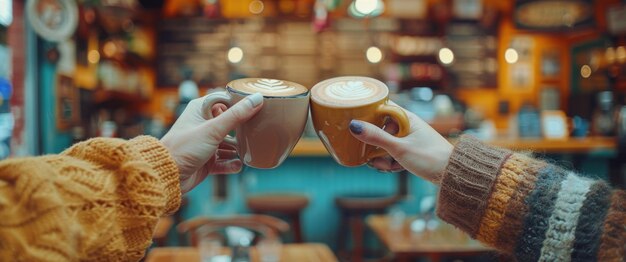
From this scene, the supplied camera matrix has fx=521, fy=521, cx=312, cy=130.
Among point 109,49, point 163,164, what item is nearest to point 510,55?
point 109,49

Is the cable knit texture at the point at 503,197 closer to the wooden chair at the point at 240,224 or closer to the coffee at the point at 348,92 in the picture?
the coffee at the point at 348,92

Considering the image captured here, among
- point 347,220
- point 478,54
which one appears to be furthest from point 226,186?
point 478,54

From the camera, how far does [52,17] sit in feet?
11.5

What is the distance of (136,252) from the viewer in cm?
82

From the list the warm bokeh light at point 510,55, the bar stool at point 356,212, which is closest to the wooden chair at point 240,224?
the bar stool at point 356,212

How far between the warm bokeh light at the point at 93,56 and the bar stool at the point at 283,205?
221cm

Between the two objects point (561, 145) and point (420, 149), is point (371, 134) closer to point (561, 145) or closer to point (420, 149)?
point (420, 149)

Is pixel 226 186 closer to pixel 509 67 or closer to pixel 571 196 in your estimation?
pixel 571 196

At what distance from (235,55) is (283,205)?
322cm

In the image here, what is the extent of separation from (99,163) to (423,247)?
80.0 inches

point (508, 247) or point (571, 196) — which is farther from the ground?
point (571, 196)

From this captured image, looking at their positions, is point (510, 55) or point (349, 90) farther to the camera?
point (510, 55)

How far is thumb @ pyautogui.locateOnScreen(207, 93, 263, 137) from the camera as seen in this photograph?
2.96 ft

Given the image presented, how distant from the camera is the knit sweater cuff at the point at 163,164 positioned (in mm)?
848
